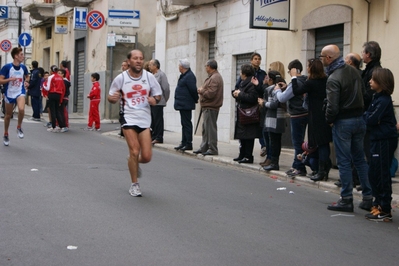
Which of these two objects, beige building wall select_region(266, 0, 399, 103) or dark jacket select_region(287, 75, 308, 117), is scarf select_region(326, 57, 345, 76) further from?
beige building wall select_region(266, 0, 399, 103)

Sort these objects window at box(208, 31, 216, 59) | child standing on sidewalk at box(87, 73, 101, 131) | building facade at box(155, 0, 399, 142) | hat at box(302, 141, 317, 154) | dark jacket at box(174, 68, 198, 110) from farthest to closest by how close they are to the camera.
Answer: child standing on sidewalk at box(87, 73, 101, 131) < window at box(208, 31, 216, 59) < dark jacket at box(174, 68, 198, 110) < building facade at box(155, 0, 399, 142) < hat at box(302, 141, 317, 154)

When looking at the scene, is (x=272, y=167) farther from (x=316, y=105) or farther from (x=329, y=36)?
(x=329, y=36)

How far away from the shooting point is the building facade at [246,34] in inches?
525

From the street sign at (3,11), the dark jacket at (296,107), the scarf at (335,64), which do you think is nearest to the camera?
the scarf at (335,64)

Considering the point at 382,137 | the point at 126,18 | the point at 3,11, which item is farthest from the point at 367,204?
the point at 3,11

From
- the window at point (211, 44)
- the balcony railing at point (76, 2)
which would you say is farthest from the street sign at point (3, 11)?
the window at point (211, 44)

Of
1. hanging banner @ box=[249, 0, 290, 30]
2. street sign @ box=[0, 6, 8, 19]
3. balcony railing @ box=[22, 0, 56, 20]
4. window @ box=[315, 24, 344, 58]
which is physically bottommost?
window @ box=[315, 24, 344, 58]

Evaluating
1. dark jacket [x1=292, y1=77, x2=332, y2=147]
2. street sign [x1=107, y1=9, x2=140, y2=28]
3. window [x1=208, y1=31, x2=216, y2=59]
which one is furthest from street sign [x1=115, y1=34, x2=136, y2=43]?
dark jacket [x1=292, y1=77, x2=332, y2=147]

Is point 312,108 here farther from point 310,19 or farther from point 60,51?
point 60,51

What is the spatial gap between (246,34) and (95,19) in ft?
28.9

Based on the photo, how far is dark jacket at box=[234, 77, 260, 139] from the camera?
12.9 m

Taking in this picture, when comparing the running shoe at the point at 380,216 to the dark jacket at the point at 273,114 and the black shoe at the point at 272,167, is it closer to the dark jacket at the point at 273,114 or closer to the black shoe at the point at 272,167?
the dark jacket at the point at 273,114

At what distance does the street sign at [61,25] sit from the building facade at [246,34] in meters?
10.1

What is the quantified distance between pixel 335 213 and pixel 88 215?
3.04 metres
